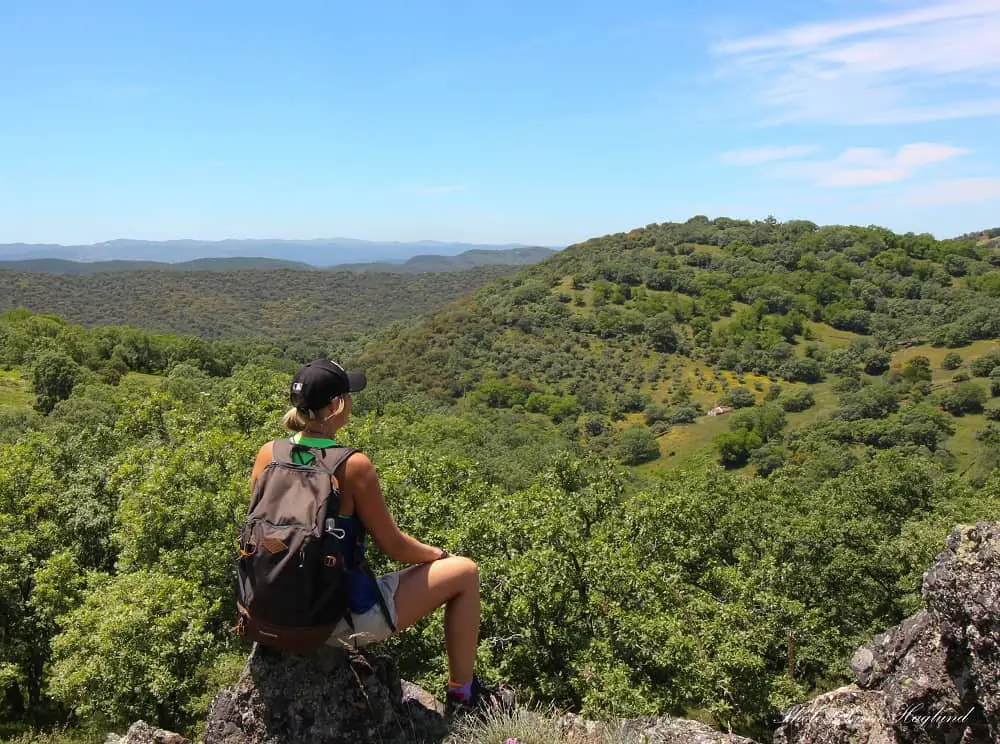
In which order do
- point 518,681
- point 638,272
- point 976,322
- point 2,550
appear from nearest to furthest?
point 518,681, point 2,550, point 976,322, point 638,272

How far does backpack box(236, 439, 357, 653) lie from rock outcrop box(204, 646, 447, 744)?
2.78 ft

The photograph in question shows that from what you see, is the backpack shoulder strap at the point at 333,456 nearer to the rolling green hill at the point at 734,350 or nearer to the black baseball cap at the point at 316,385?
the black baseball cap at the point at 316,385

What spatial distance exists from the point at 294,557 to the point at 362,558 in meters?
0.72

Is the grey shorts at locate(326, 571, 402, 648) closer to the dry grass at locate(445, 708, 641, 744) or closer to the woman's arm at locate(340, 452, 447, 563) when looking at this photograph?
the woman's arm at locate(340, 452, 447, 563)

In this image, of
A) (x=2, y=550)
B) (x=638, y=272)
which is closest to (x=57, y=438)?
(x=2, y=550)

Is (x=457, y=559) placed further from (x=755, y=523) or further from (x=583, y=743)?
(x=755, y=523)

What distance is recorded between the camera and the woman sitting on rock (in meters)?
4.18

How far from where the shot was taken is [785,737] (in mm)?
5910

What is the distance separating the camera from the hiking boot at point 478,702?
492 cm

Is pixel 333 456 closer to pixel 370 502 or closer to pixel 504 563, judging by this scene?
pixel 370 502

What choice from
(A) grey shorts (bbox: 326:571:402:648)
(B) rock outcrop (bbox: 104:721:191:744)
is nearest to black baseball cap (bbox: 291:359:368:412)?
(A) grey shorts (bbox: 326:571:402:648)

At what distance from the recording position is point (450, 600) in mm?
4777

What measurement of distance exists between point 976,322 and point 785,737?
558 feet

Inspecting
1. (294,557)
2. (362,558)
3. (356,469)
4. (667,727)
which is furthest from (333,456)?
(667,727)
